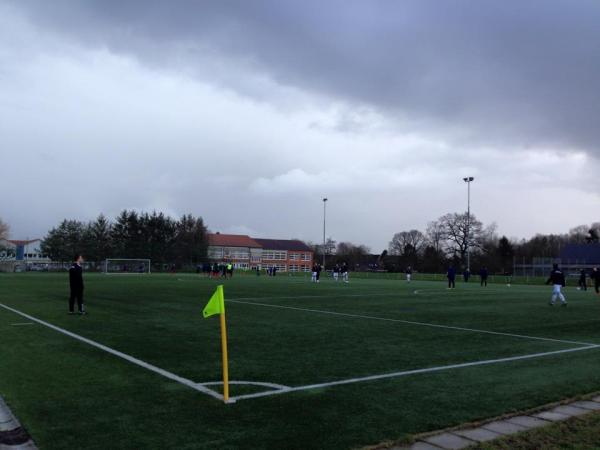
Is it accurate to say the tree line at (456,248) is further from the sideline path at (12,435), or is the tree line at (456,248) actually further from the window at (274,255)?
the sideline path at (12,435)

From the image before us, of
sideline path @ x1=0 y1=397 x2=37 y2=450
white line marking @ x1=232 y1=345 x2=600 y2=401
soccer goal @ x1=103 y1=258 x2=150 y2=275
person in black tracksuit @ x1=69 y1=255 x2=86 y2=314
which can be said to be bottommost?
soccer goal @ x1=103 y1=258 x2=150 y2=275

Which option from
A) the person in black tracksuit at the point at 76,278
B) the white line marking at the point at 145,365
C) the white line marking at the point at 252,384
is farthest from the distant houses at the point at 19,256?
the white line marking at the point at 252,384

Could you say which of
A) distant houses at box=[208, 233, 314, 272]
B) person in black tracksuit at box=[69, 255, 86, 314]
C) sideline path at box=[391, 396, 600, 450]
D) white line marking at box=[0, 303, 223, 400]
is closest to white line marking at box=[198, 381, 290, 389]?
white line marking at box=[0, 303, 223, 400]

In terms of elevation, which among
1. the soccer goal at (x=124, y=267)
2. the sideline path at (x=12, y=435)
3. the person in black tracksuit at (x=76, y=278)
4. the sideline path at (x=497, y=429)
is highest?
the person in black tracksuit at (x=76, y=278)

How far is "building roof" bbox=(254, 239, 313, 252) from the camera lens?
158 m

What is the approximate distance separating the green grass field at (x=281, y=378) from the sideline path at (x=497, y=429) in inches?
9.5

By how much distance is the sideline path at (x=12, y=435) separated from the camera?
4402 mm

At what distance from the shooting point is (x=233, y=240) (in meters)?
152

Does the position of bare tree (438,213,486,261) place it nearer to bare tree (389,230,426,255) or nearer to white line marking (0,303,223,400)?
bare tree (389,230,426,255)

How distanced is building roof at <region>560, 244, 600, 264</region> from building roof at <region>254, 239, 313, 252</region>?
281ft

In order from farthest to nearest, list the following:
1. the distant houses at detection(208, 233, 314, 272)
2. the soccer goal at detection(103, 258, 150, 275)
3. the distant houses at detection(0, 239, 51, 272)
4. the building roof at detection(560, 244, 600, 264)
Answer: the distant houses at detection(208, 233, 314, 272) < the distant houses at detection(0, 239, 51, 272) < the building roof at detection(560, 244, 600, 264) < the soccer goal at detection(103, 258, 150, 275)

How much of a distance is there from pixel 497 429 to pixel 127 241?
92.6 meters

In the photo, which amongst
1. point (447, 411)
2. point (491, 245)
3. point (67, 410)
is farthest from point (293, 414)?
point (491, 245)

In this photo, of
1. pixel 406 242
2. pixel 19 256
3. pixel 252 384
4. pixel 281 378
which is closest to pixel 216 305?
pixel 252 384
